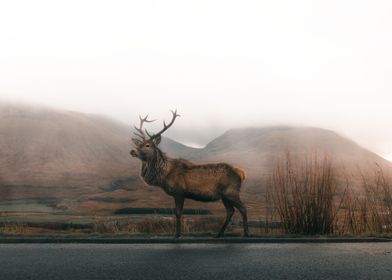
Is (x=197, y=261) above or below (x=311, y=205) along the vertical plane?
below

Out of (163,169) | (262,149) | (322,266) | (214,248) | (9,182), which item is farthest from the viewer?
(262,149)

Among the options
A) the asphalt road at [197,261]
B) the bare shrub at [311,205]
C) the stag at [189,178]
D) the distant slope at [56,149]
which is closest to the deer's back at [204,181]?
the stag at [189,178]

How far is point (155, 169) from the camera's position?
1230 cm

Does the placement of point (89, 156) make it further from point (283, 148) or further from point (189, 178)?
point (189, 178)

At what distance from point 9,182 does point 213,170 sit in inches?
4836

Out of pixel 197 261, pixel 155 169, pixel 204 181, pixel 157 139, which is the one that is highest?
pixel 157 139

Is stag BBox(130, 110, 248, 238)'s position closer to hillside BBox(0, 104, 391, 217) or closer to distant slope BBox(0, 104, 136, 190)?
hillside BBox(0, 104, 391, 217)

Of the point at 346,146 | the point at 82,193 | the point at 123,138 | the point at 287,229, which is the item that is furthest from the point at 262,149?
the point at 287,229

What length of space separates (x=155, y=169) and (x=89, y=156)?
489 ft

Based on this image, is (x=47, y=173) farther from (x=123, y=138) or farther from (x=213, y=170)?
(x=213, y=170)

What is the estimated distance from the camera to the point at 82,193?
11038 centimetres

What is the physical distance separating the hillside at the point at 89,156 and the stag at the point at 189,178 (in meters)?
75.2

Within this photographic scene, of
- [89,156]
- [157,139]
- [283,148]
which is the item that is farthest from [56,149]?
[157,139]

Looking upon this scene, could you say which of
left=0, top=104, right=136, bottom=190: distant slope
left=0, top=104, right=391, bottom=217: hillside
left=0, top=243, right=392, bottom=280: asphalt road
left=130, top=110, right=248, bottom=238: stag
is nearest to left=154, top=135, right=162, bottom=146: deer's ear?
left=130, top=110, right=248, bottom=238: stag
